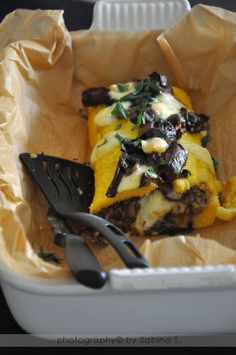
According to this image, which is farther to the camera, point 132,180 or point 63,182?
point 63,182

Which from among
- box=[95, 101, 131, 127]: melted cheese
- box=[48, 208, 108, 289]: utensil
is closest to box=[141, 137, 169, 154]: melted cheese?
box=[95, 101, 131, 127]: melted cheese

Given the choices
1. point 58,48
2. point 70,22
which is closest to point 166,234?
point 58,48

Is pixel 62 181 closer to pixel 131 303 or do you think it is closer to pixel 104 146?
pixel 104 146

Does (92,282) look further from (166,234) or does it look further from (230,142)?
(230,142)

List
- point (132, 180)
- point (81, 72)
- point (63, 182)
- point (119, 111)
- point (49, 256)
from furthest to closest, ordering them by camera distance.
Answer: point (81, 72) < point (119, 111) < point (63, 182) < point (132, 180) < point (49, 256)

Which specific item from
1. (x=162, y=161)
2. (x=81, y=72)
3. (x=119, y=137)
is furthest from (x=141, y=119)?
(x=81, y=72)

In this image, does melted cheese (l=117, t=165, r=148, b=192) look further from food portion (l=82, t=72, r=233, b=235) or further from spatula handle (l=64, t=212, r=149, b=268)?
spatula handle (l=64, t=212, r=149, b=268)

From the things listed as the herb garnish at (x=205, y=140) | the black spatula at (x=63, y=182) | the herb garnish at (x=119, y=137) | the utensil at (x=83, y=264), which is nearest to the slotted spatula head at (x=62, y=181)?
the black spatula at (x=63, y=182)

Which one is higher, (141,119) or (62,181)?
(141,119)
